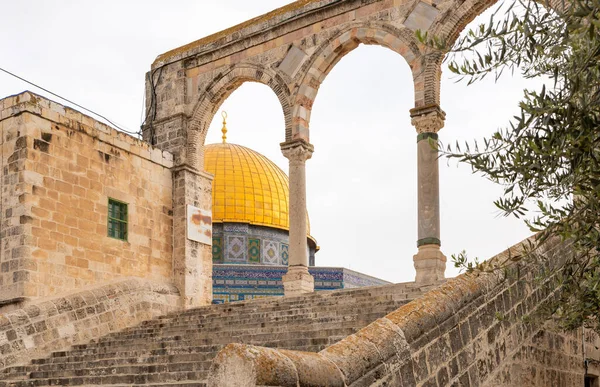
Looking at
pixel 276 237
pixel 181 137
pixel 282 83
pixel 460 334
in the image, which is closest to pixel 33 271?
pixel 181 137

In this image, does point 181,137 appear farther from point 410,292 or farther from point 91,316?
point 410,292

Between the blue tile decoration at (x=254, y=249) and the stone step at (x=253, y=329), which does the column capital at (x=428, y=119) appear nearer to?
the stone step at (x=253, y=329)

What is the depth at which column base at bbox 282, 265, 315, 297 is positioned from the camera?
13508mm

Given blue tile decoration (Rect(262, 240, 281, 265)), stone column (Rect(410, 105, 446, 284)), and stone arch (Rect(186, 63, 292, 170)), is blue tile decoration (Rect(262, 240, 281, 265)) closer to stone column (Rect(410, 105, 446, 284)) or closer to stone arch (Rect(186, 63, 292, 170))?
stone arch (Rect(186, 63, 292, 170))

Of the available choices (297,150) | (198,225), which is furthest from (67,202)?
(297,150)

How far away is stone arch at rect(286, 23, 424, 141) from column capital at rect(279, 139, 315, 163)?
0.11m

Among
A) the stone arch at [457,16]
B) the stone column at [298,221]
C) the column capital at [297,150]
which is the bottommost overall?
the stone column at [298,221]

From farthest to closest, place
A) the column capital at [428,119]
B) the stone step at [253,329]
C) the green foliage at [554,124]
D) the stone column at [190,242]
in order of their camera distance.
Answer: the stone column at [190,242] < the column capital at [428,119] < the stone step at [253,329] < the green foliage at [554,124]

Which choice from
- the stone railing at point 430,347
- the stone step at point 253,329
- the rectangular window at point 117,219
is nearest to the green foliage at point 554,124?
the stone railing at point 430,347

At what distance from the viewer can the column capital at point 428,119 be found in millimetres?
12586

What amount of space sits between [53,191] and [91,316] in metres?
2.03

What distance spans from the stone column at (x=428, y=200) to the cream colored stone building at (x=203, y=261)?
0.07 ft

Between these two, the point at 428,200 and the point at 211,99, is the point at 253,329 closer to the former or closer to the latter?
the point at 428,200

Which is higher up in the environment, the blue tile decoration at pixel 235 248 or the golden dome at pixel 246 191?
the golden dome at pixel 246 191
